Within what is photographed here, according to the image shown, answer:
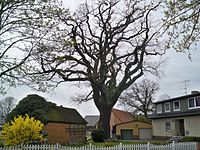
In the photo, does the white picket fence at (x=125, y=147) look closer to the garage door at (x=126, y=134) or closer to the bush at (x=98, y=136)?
the bush at (x=98, y=136)

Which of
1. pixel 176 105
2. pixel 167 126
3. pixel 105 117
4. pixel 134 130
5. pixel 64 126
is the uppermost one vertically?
pixel 176 105

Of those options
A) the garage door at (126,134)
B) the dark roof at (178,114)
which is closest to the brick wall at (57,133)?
the dark roof at (178,114)

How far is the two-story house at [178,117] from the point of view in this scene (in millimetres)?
35000

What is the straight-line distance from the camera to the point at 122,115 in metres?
70.1

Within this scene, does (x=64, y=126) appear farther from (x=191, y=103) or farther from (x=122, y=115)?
(x=122, y=115)

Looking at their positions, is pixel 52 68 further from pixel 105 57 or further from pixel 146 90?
pixel 146 90

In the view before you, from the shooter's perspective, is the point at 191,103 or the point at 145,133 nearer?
the point at 191,103

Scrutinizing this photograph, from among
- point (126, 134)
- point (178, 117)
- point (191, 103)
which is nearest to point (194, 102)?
point (191, 103)

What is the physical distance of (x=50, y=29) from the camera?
18141 millimetres

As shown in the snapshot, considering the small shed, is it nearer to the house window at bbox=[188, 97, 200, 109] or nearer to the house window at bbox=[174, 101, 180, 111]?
the house window at bbox=[174, 101, 180, 111]

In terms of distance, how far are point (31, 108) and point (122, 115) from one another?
43.0 meters

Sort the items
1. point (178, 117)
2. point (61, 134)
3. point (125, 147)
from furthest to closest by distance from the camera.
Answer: point (178, 117)
point (61, 134)
point (125, 147)

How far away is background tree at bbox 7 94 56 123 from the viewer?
95.6 feet

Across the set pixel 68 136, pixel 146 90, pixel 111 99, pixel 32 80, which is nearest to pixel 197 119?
pixel 111 99
